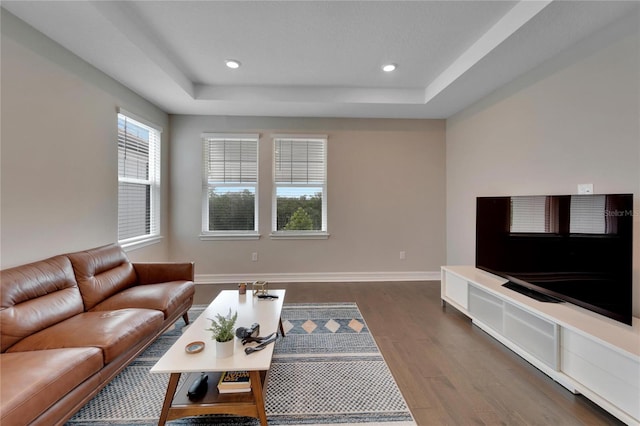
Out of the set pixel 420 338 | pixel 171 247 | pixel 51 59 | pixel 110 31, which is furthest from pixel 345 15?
pixel 171 247

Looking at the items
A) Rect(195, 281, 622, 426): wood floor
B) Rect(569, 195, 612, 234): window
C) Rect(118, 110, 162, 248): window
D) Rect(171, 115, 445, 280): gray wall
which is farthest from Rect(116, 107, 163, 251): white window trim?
Rect(569, 195, 612, 234): window

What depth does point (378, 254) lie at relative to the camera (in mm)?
4195

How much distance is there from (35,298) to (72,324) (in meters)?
0.32

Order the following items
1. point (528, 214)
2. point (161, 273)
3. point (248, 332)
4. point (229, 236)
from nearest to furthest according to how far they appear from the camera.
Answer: point (248, 332)
point (528, 214)
point (161, 273)
point (229, 236)

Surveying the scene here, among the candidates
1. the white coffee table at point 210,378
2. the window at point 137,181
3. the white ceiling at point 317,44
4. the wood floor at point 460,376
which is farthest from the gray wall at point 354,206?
the white coffee table at point 210,378

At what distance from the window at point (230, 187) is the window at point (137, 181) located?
65 cm

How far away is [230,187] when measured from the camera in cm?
411

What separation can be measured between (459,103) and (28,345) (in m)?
4.66

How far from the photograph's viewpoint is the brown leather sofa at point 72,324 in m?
1.23

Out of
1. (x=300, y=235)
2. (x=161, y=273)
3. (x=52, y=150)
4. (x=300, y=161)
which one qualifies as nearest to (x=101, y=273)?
(x=161, y=273)

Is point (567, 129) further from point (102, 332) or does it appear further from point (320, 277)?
point (102, 332)

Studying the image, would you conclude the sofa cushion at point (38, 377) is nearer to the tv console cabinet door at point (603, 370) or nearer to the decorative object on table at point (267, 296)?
the decorative object on table at point (267, 296)

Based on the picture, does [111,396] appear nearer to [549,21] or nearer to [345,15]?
[345,15]

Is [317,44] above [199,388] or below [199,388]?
above
